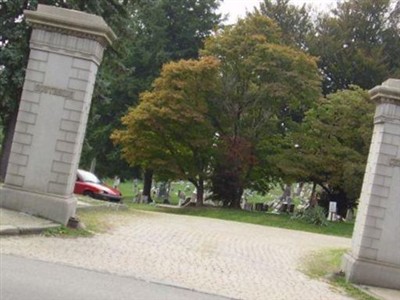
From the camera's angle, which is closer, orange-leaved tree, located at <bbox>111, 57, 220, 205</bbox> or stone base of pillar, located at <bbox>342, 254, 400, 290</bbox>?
stone base of pillar, located at <bbox>342, 254, 400, 290</bbox>

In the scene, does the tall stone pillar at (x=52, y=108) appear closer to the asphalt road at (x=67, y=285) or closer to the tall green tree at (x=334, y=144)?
the asphalt road at (x=67, y=285)

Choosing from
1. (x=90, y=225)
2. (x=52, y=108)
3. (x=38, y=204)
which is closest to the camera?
(x=38, y=204)

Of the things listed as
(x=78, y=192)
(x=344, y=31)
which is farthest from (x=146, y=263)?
(x=344, y=31)

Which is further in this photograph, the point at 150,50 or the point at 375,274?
the point at 150,50

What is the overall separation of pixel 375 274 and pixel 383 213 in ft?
3.67

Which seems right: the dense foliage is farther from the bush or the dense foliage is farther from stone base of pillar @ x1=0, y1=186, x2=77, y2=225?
stone base of pillar @ x1=0, y1=186, x2=77, y2=225

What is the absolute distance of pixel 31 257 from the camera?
27.7 feet

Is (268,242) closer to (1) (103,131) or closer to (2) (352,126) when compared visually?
(2) (352,126)

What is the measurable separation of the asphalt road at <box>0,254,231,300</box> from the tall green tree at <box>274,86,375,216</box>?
19.7m

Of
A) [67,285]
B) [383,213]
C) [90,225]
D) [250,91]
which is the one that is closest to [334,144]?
[250,91]

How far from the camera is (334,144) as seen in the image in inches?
1097

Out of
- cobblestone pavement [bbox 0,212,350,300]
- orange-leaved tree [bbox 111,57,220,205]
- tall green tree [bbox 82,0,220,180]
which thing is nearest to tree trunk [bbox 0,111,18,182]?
cobblestone pavement [bbox 0,212,350,300]

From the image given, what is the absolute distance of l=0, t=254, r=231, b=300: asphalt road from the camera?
21.6 feet

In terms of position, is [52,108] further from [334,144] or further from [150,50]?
[150,50]
